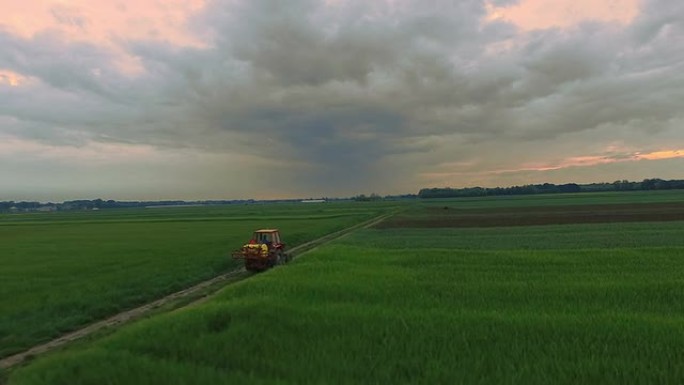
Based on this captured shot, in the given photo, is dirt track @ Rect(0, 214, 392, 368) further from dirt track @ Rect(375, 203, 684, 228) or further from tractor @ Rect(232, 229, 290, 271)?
dirt track @ Rect(375, 203, 684, 228)

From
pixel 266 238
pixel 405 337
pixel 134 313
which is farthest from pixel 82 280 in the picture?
pixel 405 337

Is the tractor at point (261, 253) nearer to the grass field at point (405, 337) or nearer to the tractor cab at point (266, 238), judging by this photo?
the tractor cab at point (266, 238)

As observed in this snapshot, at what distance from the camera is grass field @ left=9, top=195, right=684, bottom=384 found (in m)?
6.93

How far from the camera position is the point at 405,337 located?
8.55m

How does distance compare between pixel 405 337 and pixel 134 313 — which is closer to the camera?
pixel 405 337

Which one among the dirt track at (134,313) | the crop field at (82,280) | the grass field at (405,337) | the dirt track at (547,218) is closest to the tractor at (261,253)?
the dirt track at (134,313)

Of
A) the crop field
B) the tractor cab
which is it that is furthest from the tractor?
the crop field

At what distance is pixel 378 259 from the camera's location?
73.4ft

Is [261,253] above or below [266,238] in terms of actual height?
below

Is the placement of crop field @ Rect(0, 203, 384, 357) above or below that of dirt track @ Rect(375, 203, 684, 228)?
above

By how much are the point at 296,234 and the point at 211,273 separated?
73.8 ft

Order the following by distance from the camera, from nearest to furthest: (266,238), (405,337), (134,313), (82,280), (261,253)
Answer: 1. (405,337)
2. (134,313)
3. (82,280)
4. (261,253)
5. (266,238)

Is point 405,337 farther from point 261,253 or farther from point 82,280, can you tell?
point 82,280

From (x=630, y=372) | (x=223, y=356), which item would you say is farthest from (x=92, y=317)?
(x=630, y=372)
